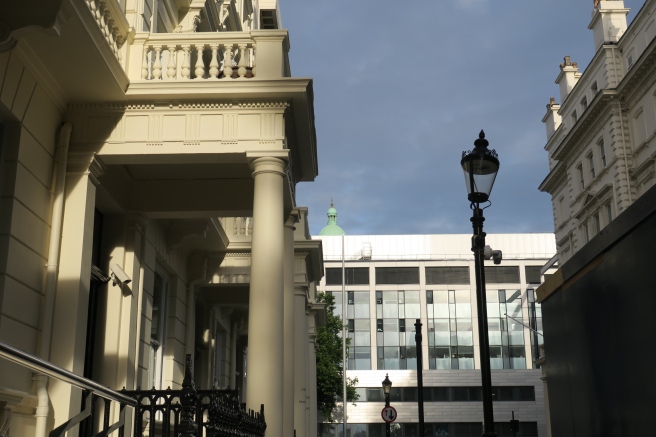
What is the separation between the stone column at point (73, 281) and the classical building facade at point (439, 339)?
212 ft

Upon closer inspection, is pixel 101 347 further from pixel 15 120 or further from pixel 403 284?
pixel 403 284

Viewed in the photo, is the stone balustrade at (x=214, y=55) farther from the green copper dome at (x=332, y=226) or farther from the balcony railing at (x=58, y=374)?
the green copper dome at (x=332, y=226)

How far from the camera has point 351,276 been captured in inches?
3209

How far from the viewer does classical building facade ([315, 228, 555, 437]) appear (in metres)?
76.1

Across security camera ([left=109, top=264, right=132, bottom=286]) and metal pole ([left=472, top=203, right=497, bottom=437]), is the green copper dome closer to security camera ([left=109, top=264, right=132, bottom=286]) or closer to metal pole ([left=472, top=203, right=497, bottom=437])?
security camera ([left=109, top=264, right=132, bottom=286])

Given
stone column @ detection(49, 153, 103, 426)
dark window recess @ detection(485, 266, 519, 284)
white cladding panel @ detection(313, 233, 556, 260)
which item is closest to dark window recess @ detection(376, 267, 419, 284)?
white cladding panel @ detection(313, 233, 556, 260)

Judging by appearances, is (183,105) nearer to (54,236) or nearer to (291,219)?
(54,236)

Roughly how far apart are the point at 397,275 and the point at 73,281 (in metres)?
72.0

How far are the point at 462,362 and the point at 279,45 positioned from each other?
7028cm

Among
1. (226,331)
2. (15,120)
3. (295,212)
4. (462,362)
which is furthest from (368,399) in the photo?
(15,120)

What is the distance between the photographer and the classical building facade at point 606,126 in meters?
37.6

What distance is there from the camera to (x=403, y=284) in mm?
80875

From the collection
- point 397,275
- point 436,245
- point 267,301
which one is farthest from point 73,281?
point 436,245

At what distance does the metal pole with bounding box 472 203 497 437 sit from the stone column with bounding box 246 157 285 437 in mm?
2679
